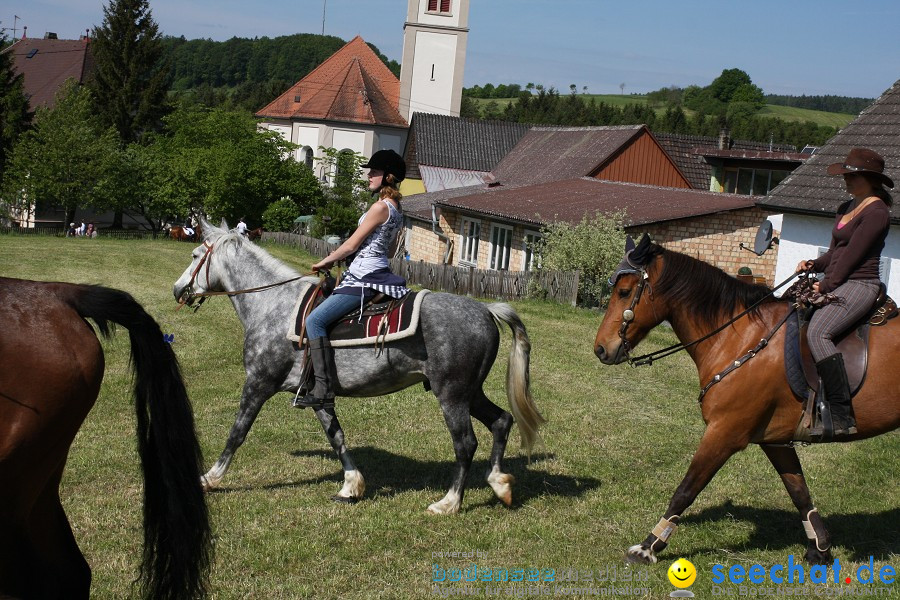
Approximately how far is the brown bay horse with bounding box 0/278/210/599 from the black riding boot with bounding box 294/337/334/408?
7.91 ft

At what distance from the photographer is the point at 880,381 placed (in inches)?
240

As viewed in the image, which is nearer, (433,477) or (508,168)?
(433,477)

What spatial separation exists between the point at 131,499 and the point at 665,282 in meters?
4.64

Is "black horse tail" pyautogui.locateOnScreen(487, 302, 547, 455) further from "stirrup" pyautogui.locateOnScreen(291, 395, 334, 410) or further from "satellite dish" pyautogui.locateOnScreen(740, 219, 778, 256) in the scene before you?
"satellite dish" pyautogui.locateOnScreen(740, 219, 778, 256)

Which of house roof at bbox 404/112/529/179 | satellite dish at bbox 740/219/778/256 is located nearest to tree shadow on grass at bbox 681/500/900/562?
satellite dish at bbox 740/219/778/256

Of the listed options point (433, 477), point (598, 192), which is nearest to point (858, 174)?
point (433, 477)

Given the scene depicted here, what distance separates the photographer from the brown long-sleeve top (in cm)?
608

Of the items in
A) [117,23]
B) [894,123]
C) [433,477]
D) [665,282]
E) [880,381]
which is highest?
[117,23]

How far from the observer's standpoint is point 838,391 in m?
6.04

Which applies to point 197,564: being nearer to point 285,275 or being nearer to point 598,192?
point 285,275

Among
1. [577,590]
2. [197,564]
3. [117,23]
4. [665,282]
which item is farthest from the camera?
[117,23]

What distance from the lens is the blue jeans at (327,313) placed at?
24.2ft

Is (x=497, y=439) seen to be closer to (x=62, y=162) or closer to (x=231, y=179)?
(x=231, y=179)

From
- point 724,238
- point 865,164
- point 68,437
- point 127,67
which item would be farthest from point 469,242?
point 127,67
